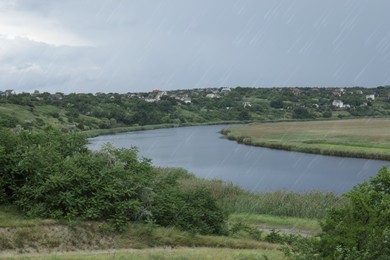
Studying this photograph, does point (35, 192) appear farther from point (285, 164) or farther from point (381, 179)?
point (285, 164)

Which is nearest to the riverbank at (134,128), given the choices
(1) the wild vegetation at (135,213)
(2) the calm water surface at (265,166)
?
(2) the calm water surface at (265,166)

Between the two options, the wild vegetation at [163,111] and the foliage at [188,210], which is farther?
the wild vegetation at [163,111]

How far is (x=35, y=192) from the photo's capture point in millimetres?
17922

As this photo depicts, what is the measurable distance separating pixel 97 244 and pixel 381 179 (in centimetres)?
980

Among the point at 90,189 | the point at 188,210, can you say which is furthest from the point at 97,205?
the point at 188,210

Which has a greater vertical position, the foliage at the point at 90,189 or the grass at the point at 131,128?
the grass at the point at 131,128

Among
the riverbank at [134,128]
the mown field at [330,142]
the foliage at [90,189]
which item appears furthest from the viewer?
the riverbank at [134,128]

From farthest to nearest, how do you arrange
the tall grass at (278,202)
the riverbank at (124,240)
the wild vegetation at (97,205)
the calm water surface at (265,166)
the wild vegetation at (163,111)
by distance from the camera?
1. the wild vegetation at (163,111)
2. the calm water surface at (265,166)
3. the tall grass at (278,202)
4. the wild vegetation at (97,205)
5. the riverbank at (124,240)

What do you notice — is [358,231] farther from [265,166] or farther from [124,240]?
[265,166]

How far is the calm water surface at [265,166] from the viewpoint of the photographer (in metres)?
46.8

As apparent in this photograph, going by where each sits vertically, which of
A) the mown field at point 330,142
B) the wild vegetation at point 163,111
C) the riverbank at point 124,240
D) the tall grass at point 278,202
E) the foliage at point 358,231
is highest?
the wild vegetation at point 163,111

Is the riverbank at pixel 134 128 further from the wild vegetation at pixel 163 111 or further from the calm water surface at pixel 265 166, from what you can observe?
the calm water surface at pixel 265 166

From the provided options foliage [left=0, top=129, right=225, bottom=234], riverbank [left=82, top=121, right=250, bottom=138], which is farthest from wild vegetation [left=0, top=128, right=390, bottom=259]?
riverbank [left=82, top=121, right=250, bottom=138]

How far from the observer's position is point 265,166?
59844 millimetres
